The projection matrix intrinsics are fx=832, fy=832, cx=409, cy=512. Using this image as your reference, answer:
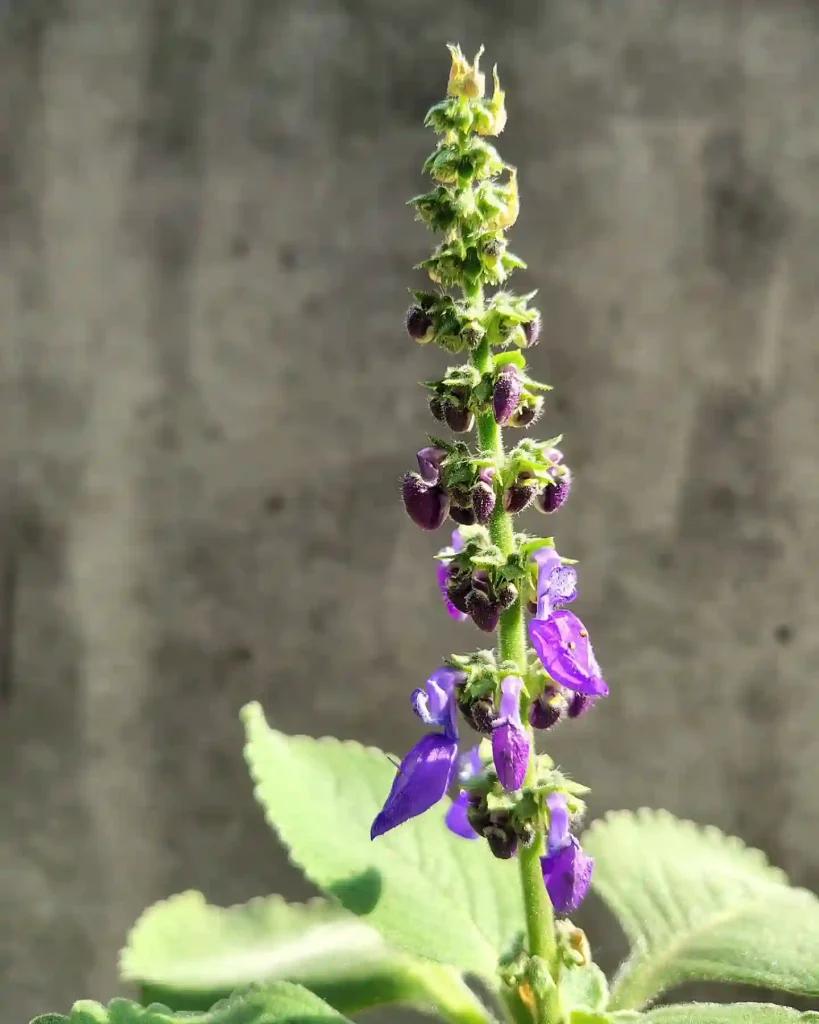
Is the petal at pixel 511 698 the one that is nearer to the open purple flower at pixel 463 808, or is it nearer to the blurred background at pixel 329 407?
the open purple flower at pixel 463 808

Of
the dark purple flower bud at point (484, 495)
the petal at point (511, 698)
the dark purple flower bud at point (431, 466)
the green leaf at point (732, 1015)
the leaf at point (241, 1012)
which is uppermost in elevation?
the dark purple flower bud at point (431, 466)

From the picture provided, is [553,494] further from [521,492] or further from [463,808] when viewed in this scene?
[463,808]

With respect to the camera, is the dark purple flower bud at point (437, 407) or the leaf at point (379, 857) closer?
the dark purple flower bud at point (437, 407)

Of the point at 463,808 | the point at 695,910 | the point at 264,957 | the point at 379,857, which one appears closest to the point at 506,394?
the point at 463,808

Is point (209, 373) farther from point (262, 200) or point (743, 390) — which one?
point (743, 390)

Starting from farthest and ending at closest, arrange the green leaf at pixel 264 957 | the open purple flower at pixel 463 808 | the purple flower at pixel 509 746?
the green leaf at pixel 264 957 < the open purple flower at pixel 463 808 < the purple flower at pixel 509 746

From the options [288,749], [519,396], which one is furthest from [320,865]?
[519,396]

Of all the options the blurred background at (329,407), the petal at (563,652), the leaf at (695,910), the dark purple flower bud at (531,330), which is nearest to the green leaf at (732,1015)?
the leaf at (695,910)
